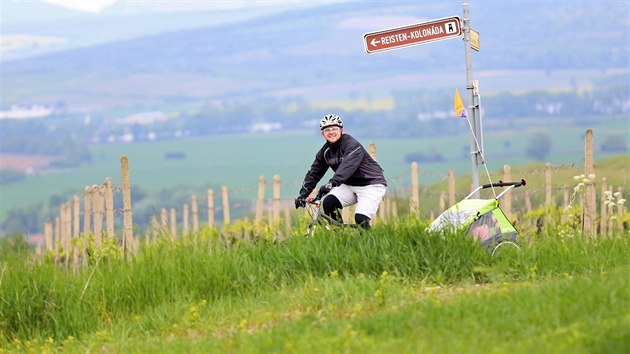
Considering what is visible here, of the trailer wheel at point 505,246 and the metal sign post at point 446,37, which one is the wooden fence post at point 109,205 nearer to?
the metal sign post at point 446,37

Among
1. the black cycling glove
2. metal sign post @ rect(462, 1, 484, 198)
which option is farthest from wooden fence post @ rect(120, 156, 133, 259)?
metal sign post @ rect(462, 1, 484, 198)

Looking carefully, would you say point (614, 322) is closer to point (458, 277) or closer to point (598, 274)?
point (598, 274)

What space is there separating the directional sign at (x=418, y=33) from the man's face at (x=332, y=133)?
3.36ft

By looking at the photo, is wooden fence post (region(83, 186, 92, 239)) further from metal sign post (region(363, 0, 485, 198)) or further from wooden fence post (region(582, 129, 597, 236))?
metal sign post (region(363, 0, 485, 198))

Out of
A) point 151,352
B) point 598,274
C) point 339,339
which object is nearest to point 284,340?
point 339,339

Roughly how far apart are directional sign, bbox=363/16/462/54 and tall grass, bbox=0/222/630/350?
233cm

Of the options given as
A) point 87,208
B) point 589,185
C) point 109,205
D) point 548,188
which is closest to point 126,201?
point 109,205

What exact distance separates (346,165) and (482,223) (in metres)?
1.60

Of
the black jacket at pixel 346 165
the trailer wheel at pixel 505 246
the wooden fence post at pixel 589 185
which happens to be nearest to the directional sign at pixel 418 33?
the black jacket at pixel 346 165

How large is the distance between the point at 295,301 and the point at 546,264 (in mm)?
2467

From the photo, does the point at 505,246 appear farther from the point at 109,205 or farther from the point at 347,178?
the point at 109,205

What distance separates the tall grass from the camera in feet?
41.5

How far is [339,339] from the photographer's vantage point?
9.78 meters

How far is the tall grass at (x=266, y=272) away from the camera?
1266 centimetres
